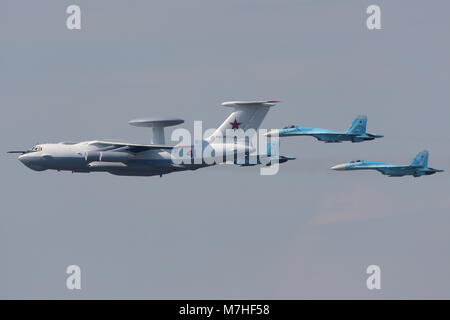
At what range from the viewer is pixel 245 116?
75.9 metres

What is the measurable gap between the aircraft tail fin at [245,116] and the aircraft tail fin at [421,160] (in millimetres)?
14131

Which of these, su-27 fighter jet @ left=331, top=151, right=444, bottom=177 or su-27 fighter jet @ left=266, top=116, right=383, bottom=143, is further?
su-27 fighter jet @ left=266, top=116, right=383, bottom=143

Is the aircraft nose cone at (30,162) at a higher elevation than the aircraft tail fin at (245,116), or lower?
lower

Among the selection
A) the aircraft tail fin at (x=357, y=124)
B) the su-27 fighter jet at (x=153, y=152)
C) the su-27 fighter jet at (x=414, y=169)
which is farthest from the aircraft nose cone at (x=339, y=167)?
the su-27 fighter jet at (x=153, y=152)

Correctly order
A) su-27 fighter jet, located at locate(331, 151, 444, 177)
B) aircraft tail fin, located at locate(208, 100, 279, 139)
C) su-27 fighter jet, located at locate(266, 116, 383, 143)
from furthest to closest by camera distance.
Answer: su-27 fighter jet, located at locate(266, 116, 383, 143), su-27 fighter jet, located at locate(331, 151, 444, 177), aircraft tail fin, located at locate(208, 100, 279, 139)

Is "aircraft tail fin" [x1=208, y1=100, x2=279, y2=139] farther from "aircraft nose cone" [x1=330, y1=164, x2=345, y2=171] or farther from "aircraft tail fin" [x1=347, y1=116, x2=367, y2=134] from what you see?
"aircraft tail fin" [x1=347, y1=116, x2=367, y2=134]

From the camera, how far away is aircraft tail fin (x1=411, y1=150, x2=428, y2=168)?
84.5 metres

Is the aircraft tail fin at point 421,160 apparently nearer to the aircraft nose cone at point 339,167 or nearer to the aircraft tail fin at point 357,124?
the aircraft tail fin at point 357,124

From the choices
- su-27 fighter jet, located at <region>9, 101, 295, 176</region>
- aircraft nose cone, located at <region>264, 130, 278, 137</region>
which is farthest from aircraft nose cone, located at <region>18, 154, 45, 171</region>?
aircraft nose cone, located at <region>264, 130, 278, 137</region>

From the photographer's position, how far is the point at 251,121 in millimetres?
75875

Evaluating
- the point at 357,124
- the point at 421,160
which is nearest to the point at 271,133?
the point at 357,124

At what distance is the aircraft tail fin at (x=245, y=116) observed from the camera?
75.7m

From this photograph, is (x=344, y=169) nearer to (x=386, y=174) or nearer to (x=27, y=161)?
(x=386, y=174)

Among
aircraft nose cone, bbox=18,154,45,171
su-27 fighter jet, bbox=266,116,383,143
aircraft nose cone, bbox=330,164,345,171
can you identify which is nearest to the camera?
aircraft nose cone, bbox=18,154,45,171
